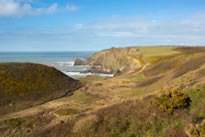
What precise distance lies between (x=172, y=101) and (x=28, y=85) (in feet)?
96.8

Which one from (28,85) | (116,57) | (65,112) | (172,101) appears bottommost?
(65,112)

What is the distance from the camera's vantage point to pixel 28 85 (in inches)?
1767

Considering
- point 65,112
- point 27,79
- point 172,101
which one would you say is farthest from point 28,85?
point 172,101

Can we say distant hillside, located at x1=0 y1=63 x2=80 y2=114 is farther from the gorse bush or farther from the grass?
the gorse bush

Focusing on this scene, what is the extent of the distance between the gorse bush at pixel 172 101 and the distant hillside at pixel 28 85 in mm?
21694

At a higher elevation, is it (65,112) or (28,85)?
(28,85)

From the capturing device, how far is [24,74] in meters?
47.8

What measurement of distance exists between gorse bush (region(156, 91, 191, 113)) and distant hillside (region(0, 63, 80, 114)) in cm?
2169

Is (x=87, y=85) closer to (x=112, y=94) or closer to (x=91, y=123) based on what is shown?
(x=112, y=94)

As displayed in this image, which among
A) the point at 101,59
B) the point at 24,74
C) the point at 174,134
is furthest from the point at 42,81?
the point at 101,59

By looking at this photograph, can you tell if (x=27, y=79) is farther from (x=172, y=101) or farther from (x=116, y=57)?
(x=116, y=57)

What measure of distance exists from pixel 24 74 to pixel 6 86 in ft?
16.8

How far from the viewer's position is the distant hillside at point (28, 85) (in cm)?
3978

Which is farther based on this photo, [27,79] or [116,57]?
[116,57]
